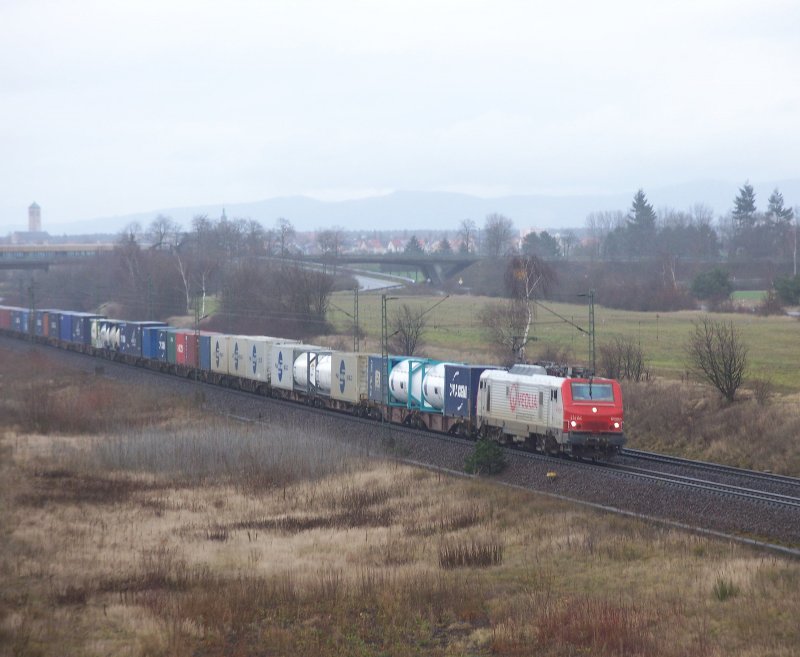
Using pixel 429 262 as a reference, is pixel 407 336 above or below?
below

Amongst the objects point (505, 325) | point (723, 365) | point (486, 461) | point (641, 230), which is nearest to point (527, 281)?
point (505, 325)

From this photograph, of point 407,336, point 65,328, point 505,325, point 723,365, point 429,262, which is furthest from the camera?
point 429,262

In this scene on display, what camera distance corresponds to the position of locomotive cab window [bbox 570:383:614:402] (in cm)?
3381

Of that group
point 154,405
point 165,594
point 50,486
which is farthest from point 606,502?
point 154,405

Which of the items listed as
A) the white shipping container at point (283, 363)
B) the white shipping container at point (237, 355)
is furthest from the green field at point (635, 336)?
the white shipping container at point (237, 355)

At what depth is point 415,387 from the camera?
4353 cm

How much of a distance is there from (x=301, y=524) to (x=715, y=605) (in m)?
13.3

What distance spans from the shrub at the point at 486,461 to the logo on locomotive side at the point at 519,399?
281 cm

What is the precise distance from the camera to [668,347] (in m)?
64.2

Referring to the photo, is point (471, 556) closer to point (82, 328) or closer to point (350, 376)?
point (350, 376)

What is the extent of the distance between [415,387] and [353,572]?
21.1 metres

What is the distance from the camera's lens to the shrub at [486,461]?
33.2 m

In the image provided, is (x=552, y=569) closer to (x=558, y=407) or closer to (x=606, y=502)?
(x=606, y=502)

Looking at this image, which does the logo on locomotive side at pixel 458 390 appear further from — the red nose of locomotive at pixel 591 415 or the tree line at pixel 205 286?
the tree line at pixel 205 286
